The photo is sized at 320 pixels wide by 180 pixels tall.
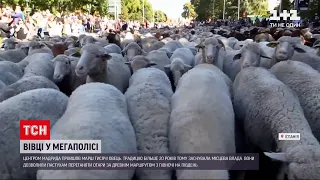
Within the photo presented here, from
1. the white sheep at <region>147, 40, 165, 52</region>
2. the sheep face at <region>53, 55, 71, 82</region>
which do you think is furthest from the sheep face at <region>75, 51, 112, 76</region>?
the white sheep at <region>147, 40, 165, 52</region>

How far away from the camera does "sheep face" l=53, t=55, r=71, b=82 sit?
5.95 m

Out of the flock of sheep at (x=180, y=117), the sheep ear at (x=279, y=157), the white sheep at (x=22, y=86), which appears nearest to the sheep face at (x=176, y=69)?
the flock of sheep at (x=180, y=117)

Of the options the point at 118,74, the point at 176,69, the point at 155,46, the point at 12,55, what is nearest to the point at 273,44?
the point at 176,69

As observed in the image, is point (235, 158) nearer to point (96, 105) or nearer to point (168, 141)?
point (168, 141)

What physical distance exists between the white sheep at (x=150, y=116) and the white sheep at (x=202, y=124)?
0.29 feet

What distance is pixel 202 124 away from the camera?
3.45 meters

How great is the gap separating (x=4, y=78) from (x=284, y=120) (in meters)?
3.94

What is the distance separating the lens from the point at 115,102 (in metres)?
3.68

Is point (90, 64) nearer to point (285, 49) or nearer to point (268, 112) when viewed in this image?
point (268, 112)

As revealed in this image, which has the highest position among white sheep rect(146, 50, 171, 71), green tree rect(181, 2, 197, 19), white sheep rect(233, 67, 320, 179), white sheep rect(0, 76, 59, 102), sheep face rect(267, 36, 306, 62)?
green tree rect(181, 2, 197, 19)

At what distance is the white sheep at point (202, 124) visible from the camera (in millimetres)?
3291

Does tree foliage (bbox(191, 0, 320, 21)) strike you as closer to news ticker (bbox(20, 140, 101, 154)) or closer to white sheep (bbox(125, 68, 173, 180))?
white sheep (bbox(125, 68, 173, 180))

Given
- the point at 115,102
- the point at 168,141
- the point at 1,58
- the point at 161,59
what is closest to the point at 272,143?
the point at 168,141

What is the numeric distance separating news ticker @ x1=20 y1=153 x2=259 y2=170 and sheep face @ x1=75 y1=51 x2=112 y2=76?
2.06 m
